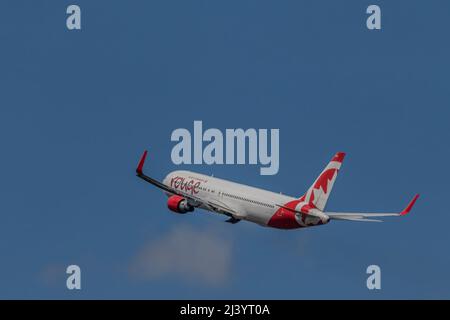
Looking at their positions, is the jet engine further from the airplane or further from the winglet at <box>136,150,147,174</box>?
the winglet at <box>136,150,147,174</box>

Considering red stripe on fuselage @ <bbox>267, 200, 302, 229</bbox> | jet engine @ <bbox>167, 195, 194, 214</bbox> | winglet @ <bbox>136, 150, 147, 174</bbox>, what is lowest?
red stripe on fuselage @ <bbox>267, 200, 302, 229</bbox>

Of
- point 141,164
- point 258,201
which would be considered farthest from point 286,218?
point 141,164

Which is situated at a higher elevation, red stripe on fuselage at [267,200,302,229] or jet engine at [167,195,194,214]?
jet engine at [167,195,194,214]

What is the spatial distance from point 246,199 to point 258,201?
2.89m

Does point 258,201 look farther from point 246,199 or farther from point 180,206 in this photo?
point 180,206

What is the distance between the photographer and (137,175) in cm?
15188

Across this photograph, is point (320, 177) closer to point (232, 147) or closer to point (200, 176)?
point (232, 147)

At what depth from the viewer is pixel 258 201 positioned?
15525cm

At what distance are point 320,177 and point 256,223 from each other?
12065 mm

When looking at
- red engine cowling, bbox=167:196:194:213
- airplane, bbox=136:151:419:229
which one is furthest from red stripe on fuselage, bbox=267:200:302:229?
red engine cowling, bbox=167:196:194:213

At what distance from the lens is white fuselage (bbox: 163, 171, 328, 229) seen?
151 m

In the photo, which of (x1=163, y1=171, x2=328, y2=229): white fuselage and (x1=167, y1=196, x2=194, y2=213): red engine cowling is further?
(x1=167, y1=196, x2=194, y2=213): red engine cowling

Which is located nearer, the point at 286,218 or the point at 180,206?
the point at 286,218

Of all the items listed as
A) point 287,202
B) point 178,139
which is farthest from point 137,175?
point 287,202
